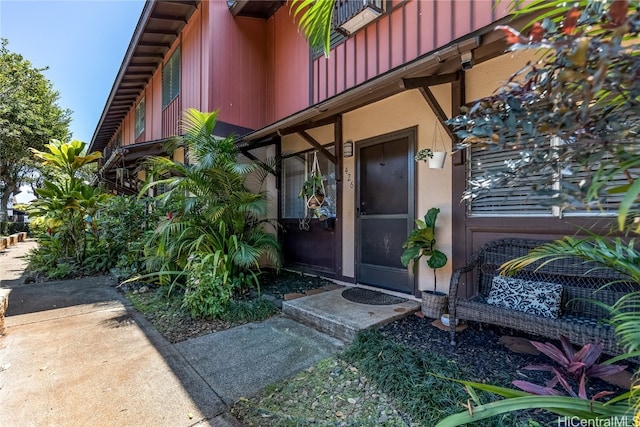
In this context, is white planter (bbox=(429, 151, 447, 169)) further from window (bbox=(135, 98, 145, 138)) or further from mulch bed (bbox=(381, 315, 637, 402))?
window (bbox=(135, 98, 145, 138))

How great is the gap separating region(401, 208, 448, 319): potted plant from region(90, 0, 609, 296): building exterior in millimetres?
326

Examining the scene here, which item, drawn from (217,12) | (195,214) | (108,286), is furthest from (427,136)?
(108,286)

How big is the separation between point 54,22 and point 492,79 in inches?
437

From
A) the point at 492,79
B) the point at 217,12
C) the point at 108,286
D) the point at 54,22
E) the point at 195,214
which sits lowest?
the point at 108,286

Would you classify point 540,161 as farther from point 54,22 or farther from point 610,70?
point 54,22

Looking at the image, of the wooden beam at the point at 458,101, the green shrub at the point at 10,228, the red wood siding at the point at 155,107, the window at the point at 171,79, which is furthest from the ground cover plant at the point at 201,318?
the green shrub at the point at 10,228

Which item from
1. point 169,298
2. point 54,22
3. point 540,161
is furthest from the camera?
point 54,22

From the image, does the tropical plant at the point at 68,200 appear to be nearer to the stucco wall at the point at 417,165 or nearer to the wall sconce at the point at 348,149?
the stucco wall at the point at 417,165

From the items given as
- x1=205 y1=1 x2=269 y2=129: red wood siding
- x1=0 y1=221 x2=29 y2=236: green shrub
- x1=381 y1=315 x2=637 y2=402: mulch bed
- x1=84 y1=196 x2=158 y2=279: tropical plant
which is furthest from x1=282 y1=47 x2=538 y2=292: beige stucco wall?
x1=0 y1=221 x2=29 y2=236: green shrub

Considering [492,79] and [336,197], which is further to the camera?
[336,197]

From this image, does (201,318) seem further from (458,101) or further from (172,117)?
(172,117)

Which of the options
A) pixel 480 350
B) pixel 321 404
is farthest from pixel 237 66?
pixel 480 350

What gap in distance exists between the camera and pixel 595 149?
89 cm

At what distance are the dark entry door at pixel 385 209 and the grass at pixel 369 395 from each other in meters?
1.63
